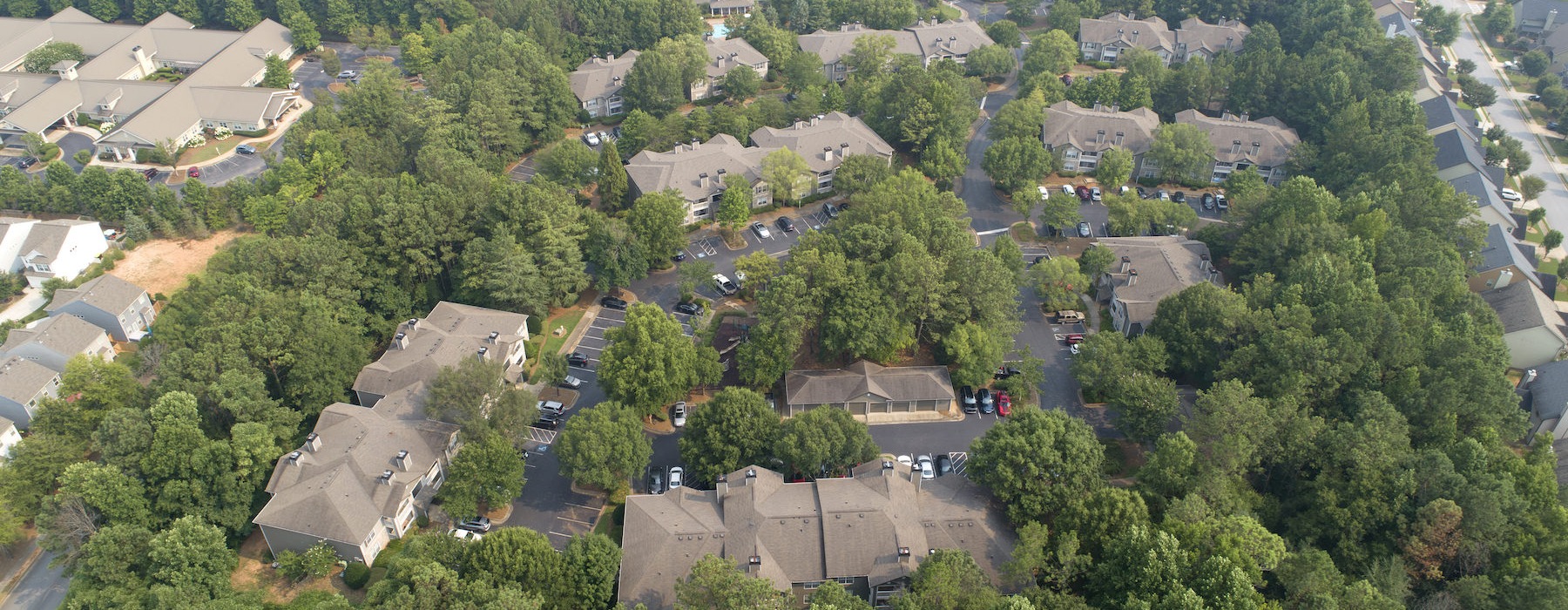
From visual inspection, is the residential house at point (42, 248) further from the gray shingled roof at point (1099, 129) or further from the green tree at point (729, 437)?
the gray shingled roof at point (1099, 129)

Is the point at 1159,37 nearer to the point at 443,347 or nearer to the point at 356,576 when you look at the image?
the point at 443,347

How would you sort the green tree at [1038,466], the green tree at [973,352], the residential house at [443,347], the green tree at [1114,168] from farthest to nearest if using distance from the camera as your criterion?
the green tree at [1114,168] < the green tree at [973,352] < the residential house at [443,347] < the green tree at [1038,466]

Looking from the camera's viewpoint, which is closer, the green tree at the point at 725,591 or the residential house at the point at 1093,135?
the green tree at the point at 725,591

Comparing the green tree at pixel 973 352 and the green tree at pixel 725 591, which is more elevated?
the green tree at pixel 725 591

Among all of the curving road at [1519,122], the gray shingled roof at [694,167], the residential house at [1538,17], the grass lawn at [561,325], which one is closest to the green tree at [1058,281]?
the gray shingled roof at [694,167]

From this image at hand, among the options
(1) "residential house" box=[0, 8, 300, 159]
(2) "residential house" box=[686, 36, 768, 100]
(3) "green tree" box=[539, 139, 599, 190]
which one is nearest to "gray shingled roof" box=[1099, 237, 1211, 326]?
(3) "green tree" box=[539, 139, 599, 190]

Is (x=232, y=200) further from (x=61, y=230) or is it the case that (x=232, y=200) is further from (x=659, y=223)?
(x=659, y=223)
